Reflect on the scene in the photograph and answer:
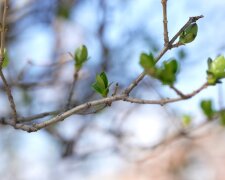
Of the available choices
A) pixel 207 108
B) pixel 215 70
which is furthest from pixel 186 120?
pixel 215 70

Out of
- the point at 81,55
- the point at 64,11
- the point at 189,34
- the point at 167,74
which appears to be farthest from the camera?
the point at 64,11

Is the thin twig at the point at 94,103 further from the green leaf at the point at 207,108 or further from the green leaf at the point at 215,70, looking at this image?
the green leaf at the point at 207,108

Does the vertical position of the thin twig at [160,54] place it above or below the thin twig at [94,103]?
above

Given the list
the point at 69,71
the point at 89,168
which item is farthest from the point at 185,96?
the point at 89,168

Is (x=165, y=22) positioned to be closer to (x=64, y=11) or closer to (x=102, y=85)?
(x=102, y=85)

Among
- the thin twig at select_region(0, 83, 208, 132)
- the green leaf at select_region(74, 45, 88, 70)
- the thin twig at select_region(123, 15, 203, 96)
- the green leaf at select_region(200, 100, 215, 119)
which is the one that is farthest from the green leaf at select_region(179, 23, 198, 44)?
the green leaf at select_region(200, 100, 215, 119)

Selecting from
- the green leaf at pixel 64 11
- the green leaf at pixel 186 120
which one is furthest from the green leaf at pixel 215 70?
the green leaf at pixel 64 11
